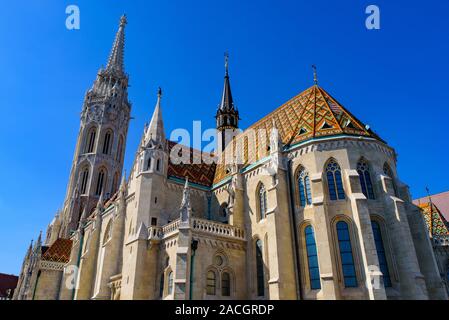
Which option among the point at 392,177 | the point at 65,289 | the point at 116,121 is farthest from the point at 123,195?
the point at 116,121

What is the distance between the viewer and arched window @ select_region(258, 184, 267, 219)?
2407 cm

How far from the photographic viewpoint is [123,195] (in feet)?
97.2

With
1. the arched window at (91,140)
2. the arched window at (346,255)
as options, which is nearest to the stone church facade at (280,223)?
the arched window at (346,255)

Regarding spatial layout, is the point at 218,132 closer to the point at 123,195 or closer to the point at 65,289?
the point at 123,195

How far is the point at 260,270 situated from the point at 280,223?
12.9 ft

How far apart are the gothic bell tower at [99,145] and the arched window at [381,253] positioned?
39.4m

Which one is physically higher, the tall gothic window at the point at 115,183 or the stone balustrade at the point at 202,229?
the tall gothic window at the point at 115,183

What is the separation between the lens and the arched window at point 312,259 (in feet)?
64.6

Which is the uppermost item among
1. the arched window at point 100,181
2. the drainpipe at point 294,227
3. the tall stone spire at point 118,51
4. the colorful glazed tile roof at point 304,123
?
the tall stone spire at point 118,51

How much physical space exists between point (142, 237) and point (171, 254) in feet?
8.80

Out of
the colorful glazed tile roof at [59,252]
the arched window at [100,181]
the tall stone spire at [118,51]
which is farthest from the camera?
the tall stone spire at [118,51]

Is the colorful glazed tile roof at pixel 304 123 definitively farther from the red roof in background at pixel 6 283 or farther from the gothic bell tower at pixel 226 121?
the red roof in background at pixel 6 283

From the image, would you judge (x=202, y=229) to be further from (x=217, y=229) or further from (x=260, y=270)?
(x=260, y=270)

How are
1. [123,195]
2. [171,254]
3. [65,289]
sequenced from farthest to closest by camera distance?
[65,289] < [123,195] < [171,254]
